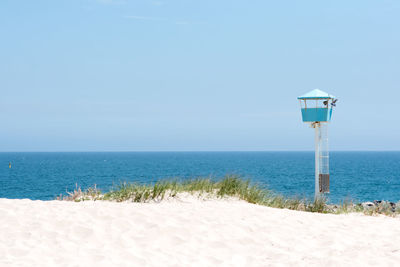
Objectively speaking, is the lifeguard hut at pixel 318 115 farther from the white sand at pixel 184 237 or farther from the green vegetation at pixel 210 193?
the white sand at pixel 184 237

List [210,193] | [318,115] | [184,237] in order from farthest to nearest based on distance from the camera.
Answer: [318,115] < [210,193] < [184,237]

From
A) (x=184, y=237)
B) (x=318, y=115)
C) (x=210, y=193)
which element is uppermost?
(x=318, y=115)

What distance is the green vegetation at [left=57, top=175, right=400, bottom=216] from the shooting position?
10.9 m

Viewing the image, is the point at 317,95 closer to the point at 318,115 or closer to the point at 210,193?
the point at 318,115

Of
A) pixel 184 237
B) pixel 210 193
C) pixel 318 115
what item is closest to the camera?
pixel 184 237

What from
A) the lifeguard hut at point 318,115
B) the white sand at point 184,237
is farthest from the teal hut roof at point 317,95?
the white sand at point 184,237

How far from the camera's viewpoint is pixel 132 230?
7.82 meters

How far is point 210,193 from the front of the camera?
11.3 m

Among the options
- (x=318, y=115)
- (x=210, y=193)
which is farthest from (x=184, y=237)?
(x=318, y=115)

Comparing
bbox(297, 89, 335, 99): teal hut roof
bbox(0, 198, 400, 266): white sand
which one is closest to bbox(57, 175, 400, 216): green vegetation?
bbox(0, 198, 400, 266): white sand

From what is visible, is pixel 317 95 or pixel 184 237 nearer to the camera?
pixel 184 237

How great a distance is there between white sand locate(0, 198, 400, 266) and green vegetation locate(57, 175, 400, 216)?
1057 millimetres

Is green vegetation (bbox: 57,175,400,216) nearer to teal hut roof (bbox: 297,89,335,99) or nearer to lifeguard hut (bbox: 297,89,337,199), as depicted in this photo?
lifeguard hut (bbox: 297,89,337,199)

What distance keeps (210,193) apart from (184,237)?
373 cm
